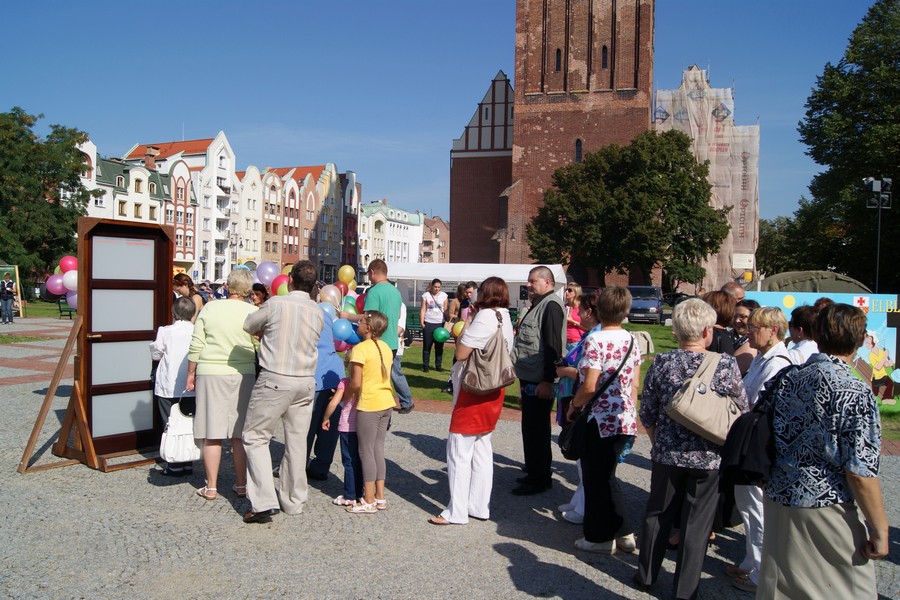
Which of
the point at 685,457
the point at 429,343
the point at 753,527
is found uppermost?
the point at 685,457

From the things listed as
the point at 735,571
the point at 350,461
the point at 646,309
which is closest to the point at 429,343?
the point at 350,461

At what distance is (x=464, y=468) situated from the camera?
17.4 feet

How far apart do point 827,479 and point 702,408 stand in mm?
922

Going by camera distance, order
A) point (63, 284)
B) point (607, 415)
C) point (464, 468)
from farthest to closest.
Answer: point (63, 284) < point (464, 468) < point (607, 415)

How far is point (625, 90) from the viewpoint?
156 ft

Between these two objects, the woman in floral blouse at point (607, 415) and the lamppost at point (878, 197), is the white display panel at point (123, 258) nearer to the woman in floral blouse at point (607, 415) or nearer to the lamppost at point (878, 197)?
the woman in floral blouse at point (607, 415)

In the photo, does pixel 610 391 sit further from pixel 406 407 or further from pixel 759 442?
pixel 406 407

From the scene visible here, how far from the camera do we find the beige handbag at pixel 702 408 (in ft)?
12.5

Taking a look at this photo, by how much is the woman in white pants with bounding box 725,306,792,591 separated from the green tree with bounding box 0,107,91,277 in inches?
1746

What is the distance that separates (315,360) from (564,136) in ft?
152

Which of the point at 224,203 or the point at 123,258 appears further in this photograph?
the point at 224,203

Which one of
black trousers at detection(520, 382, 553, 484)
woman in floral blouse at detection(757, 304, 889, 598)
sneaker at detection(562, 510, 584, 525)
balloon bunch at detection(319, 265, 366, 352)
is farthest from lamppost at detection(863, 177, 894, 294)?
woman in floral blouse at detection(757, 304, 889, 598)

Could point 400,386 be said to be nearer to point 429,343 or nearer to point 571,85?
point 429,343

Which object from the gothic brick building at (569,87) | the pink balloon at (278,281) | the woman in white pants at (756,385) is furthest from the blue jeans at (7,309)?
the gothic brick building at (569,87)
